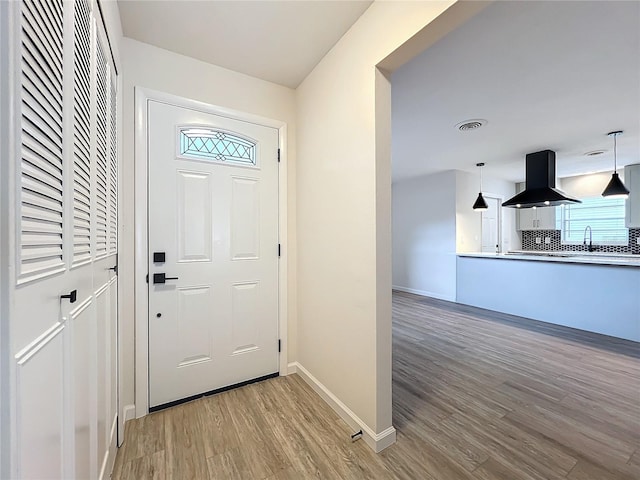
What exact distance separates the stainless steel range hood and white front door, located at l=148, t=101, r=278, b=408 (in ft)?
13.2

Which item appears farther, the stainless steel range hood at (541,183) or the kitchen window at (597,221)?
the kitchen window at (597,221)

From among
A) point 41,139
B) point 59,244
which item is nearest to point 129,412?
point 59,244

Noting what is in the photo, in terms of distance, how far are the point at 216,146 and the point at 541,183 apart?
4.64 metres

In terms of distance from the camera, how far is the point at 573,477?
1.43 m

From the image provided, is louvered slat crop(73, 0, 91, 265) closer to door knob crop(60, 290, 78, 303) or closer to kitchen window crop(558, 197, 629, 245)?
door knob crop(60, 290, 78, 303)

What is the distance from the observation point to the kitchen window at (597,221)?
5363mm

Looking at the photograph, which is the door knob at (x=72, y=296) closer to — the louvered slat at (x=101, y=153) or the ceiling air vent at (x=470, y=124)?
the louvered slat at (x=101, y=153)

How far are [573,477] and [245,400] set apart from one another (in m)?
2.02

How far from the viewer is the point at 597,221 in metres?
5.62

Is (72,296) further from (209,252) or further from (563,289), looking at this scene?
(563,289)

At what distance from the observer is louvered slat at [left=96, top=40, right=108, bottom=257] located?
3.84 ft

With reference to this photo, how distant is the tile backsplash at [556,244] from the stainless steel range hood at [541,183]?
2526mm

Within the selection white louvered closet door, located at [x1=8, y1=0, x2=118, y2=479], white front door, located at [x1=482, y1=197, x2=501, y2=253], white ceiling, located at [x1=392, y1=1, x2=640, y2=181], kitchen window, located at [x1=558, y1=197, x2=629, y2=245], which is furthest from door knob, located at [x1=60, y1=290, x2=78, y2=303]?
kitchen window, located at [x1=558, y1=197, x2=629, y2=245]

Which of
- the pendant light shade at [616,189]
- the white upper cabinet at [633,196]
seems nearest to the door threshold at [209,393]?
the pendant light shade at [616,189]
